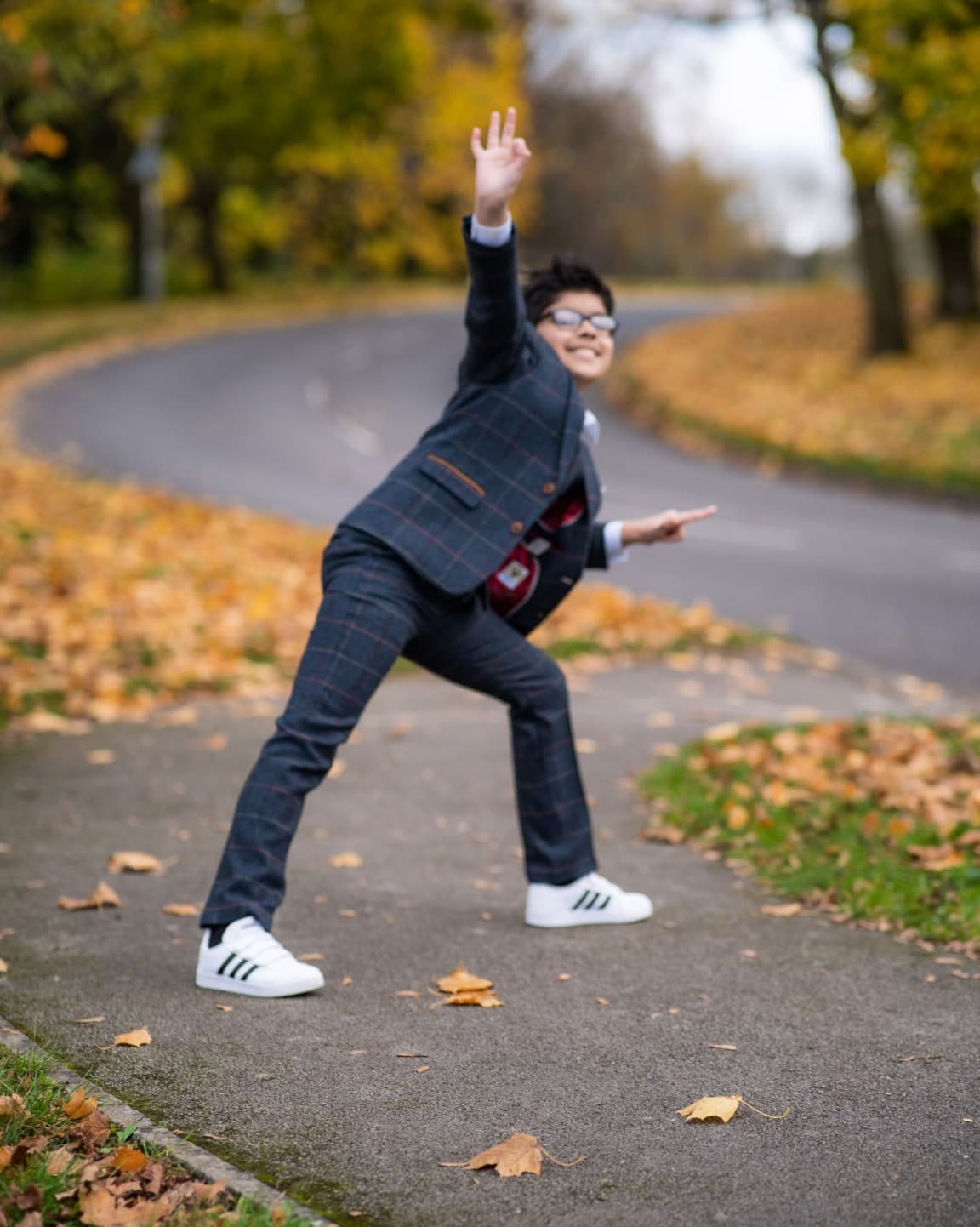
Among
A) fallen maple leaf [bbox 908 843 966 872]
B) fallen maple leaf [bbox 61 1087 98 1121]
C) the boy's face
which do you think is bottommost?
fallen maple leaf [bbox 908 843 966 872]

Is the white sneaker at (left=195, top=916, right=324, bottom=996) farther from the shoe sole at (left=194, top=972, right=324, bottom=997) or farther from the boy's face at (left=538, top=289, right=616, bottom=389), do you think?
the boy's face at (left=538, top=289, right=616, bottom=389)

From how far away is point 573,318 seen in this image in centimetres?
416

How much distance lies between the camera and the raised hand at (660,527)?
14.1 feet

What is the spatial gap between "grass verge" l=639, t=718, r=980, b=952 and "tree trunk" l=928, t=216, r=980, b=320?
21.5 m

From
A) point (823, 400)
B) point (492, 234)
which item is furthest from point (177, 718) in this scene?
point (823, 400)

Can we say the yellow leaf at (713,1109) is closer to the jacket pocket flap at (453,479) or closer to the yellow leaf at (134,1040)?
Result: the yellow leaf at (134,1040)

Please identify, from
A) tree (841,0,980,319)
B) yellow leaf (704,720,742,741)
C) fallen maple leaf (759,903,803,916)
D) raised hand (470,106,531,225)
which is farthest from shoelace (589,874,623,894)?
tree (841,0,980,319)

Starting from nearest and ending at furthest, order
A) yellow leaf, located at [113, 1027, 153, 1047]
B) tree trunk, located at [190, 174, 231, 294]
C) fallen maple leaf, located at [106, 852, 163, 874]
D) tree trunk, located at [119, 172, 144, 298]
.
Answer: yellow leaf, located at [113, 1027, 153, 1047] < fallen maple leaf, located at [106, 852, 163, 874] < tree trunk, located at [119, 172, 144, 298] < tree trunk, located at [190, 174, 231, 294]

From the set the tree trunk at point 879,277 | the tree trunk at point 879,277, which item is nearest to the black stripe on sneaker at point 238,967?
the tree trunk at point 879,277

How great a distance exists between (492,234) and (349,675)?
112 cm

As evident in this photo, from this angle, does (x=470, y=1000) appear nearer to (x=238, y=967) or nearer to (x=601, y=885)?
(x=238, y=967)

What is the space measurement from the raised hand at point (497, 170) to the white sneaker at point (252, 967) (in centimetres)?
178

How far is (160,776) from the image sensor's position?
6117mm

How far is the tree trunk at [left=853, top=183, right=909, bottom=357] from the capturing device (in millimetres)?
23938
